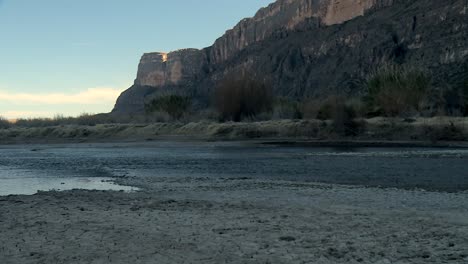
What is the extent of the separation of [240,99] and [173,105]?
14.1 meters

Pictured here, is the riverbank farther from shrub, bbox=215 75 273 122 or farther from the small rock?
the small rock

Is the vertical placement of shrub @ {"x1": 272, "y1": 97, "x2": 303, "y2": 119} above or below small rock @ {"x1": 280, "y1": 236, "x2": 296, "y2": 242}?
above

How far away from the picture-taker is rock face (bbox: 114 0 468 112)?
73.3 metres

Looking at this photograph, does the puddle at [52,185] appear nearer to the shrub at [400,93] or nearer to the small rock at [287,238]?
the small rock at [287,238]

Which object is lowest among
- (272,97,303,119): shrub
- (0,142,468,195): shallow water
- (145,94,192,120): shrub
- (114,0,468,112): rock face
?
(0,142,468,195): shallow water

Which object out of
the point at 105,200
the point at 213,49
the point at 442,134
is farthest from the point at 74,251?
the point at 213,49

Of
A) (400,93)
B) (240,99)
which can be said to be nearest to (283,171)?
(400,93)

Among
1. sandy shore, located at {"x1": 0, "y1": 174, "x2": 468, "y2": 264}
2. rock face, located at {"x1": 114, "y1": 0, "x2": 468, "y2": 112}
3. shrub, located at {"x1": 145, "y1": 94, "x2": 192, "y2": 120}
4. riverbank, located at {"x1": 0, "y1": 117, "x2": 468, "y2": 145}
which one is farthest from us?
shrub, located at {"x1": 145, "y1": 94, "x2": 192, "y2": 120}

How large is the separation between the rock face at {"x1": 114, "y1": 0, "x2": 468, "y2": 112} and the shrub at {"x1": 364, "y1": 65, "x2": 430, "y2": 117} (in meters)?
10.9

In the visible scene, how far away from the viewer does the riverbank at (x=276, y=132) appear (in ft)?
139

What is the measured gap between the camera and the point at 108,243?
8406 millimetres

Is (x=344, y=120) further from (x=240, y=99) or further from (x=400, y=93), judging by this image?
(x=240, y=99)

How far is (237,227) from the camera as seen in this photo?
9570 millimetres

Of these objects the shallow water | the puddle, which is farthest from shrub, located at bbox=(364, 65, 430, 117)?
the puddle
